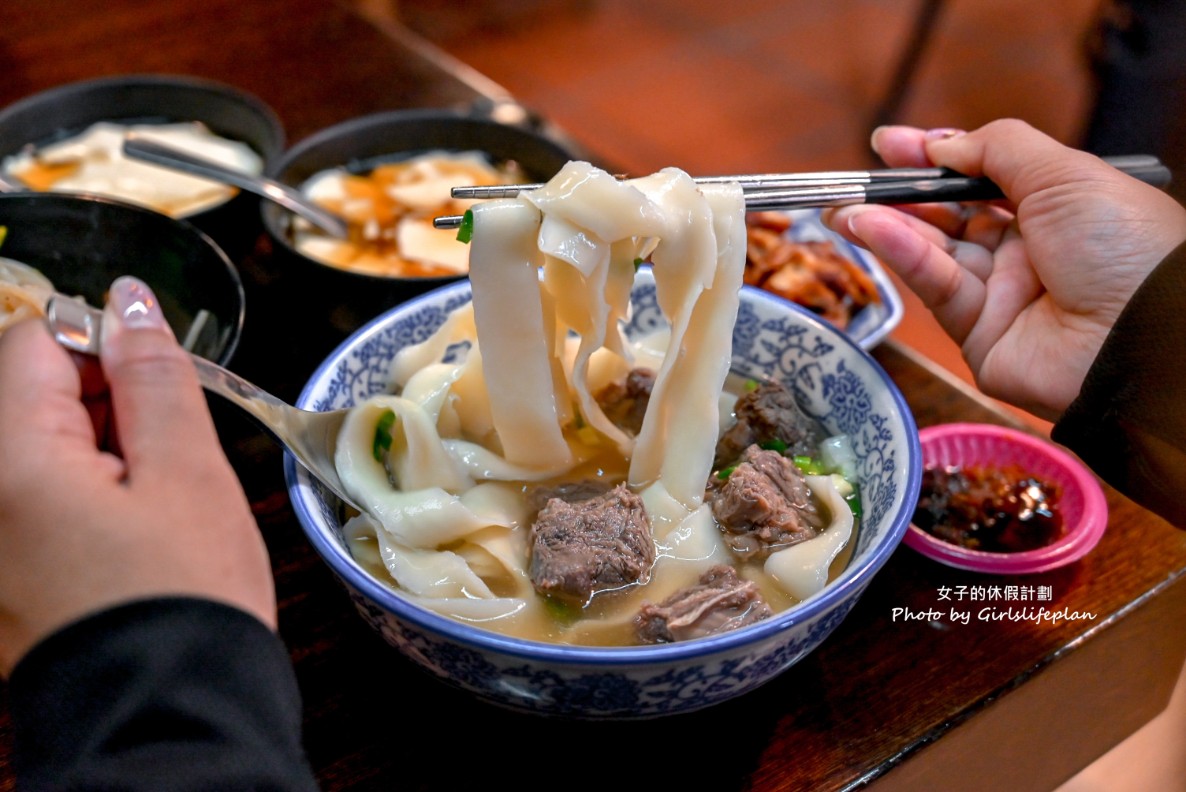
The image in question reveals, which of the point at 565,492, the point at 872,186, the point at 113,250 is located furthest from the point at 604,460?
the point at 113,250

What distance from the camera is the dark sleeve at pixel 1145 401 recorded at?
1.33m

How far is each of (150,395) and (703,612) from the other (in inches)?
26.4

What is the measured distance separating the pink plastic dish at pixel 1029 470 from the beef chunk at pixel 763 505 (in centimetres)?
21

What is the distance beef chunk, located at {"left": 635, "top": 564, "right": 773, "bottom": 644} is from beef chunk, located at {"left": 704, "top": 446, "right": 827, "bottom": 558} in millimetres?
110

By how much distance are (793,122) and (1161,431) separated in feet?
11.9

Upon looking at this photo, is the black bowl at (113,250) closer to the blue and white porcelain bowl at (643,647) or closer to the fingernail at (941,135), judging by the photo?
the blue and white porcelain bowl at (643,647)

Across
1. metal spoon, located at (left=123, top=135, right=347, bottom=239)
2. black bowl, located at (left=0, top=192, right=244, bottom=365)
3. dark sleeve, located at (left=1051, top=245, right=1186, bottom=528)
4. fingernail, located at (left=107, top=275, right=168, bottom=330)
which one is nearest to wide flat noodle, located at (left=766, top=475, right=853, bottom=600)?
dark sleeve, located at (left=1051, top=245, right=1186, bottom=528)

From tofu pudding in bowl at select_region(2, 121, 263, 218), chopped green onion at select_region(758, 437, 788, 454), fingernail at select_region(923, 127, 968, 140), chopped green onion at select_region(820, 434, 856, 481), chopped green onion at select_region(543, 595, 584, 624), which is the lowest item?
chopped green onion at select_region(543, 595, 584, 624)

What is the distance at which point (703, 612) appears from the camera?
1.18m

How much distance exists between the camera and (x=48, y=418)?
875 millimetres

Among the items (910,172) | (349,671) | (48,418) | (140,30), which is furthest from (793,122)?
(48,418)

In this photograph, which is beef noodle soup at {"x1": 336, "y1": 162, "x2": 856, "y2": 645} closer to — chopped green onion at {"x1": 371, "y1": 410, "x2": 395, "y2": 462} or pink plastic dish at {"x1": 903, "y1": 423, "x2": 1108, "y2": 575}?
chopped green onion at {"x1": 371, "y1": 410, "x2": 395, "y2": 462}

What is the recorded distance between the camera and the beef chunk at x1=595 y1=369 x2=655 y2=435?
1.55 m

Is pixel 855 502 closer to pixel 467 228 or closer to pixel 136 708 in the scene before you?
pixel 467 228
